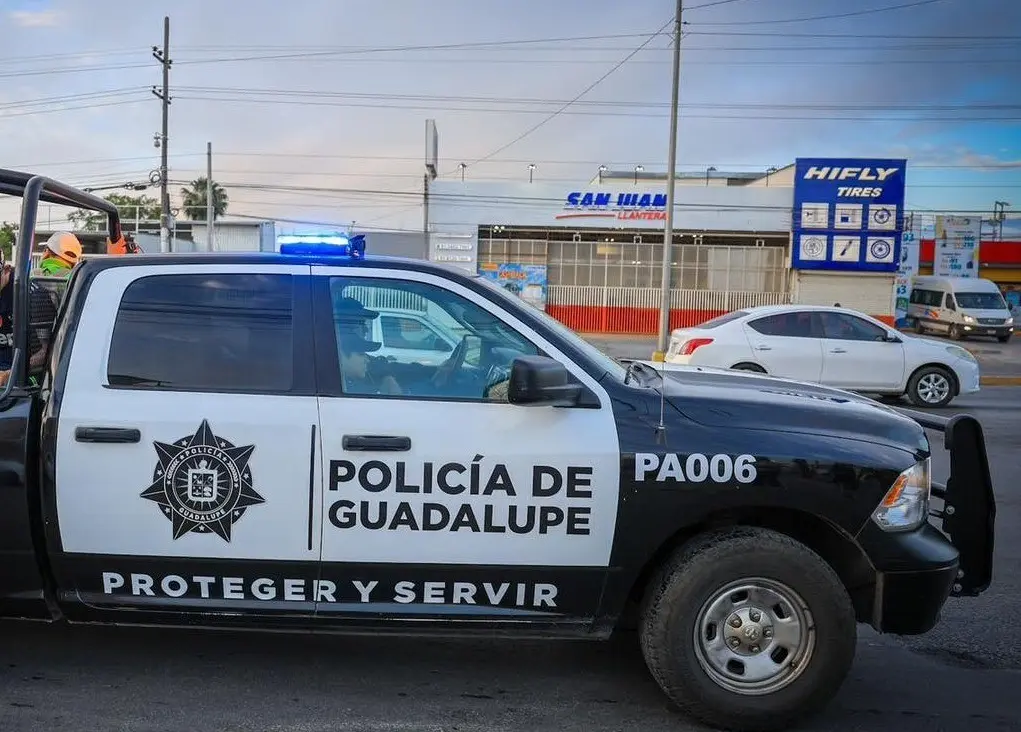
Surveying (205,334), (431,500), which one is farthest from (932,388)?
(205,334)


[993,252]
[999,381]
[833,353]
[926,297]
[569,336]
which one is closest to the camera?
[569,336]

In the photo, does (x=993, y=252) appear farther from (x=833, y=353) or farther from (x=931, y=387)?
(x=833, y=353)

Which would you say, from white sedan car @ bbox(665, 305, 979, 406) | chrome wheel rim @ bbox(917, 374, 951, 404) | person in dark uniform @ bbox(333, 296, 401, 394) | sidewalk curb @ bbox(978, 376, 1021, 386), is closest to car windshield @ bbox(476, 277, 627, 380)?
person in dark uniform @ bbox(333, 296, 401, 394)

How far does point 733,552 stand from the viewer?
3.38 m

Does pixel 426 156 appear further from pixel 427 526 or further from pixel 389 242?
pixel 427 526

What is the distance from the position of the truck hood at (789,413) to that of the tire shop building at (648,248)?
30418 mm

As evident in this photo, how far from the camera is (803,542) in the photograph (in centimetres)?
364

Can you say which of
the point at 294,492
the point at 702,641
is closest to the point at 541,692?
the point at 702,641

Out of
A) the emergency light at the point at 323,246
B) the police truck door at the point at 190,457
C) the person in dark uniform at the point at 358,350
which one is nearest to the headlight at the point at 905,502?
the person in dark uniform at the point at 358,350

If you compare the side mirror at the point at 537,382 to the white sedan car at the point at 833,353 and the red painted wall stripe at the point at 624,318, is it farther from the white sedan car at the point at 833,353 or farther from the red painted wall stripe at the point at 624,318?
the red painted wall stripe at the point at 624,318

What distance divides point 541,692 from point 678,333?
11.1m

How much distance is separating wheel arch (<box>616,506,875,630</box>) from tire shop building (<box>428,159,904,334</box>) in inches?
1207

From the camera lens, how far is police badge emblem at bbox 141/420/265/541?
338cm

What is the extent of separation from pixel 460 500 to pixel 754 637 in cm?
124
